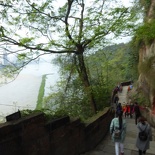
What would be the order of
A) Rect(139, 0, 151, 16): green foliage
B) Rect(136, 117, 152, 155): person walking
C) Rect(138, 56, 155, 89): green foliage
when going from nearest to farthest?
Rect(136, 117, 152, 155): person walking, Rect(138, 56, 155, 89): green foliage, Rect(139, 0, 151, 16): green foliage

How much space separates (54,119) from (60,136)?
544 millimetres

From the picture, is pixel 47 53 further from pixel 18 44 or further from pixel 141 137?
pixel 141 137

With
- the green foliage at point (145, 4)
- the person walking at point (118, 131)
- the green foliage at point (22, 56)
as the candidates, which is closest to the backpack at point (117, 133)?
the person walking at point (118, 131)

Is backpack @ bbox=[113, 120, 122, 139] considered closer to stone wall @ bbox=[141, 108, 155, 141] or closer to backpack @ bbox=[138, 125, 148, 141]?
backpack @ bbox=[138, 125, 148, 141]

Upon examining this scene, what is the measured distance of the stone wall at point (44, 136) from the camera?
4.55 m

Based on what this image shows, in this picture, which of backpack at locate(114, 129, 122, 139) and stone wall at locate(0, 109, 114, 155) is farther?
backpack at locate(114, 129, 122, 139)

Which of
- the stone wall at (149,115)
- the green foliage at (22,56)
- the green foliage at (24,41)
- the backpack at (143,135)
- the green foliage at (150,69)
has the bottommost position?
the stone wall at (149,115)

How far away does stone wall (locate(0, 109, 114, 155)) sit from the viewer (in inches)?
179

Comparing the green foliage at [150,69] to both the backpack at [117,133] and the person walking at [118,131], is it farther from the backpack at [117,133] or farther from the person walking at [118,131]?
the backpack at [117,133]

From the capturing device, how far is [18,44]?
11.4 meters

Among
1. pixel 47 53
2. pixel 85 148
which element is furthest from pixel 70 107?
pixel 85 148

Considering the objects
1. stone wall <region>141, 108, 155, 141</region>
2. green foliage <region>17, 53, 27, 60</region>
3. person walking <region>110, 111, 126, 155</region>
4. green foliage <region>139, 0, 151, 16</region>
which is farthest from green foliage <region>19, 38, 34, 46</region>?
green foliage <region>139, 0, 151, 16</region>

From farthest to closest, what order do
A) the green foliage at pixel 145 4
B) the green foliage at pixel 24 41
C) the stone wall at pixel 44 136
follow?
the green foliage at pixel 145 4 < the green foliage at pixel 24 41 < the stone wall at pixel 44 136

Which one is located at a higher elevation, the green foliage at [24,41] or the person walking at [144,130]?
the green foliage at [24,41]
